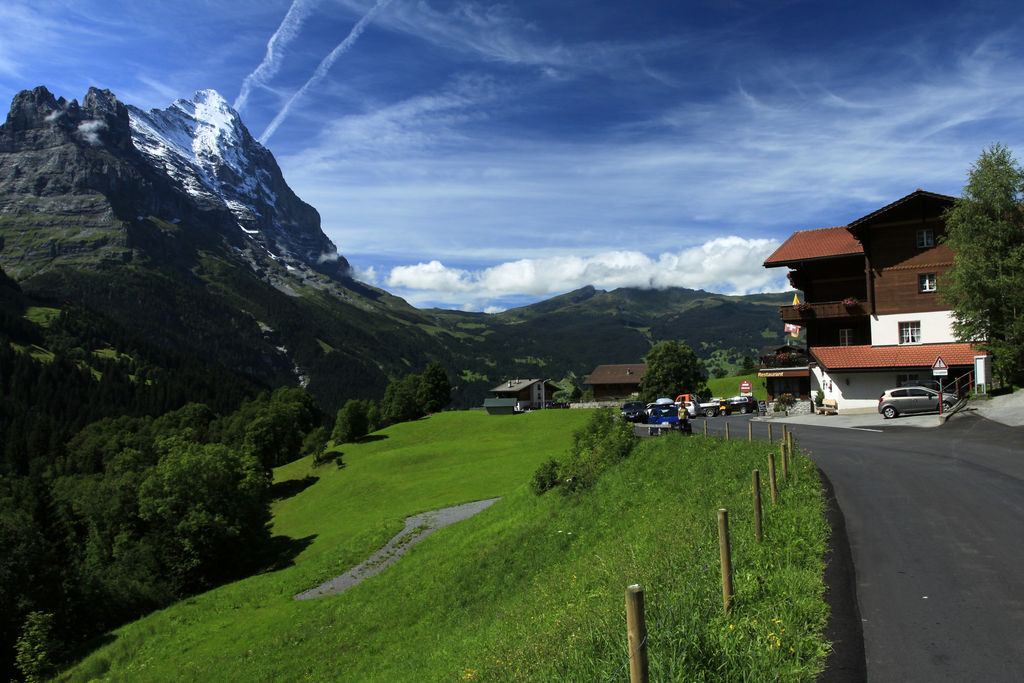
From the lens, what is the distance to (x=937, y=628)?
846cm

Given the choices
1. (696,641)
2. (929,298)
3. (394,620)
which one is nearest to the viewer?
(696,641)

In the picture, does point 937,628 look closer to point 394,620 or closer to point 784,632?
point 784,632

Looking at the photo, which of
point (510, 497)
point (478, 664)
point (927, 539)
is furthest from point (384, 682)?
point (510, 497)

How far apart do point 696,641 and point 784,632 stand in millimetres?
1334

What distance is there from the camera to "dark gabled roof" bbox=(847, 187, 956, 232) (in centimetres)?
4838

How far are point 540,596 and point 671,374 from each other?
265 ft

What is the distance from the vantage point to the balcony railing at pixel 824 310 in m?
53.1

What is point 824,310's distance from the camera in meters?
54.6

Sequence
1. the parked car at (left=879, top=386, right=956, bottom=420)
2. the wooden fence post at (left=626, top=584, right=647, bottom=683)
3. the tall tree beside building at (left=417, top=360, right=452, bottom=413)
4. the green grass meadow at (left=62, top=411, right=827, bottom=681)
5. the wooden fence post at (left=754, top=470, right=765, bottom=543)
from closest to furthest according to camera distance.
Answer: the wooden fence post at (left=626, top=584, right=647, bottom=683)
the green grass meadow at (left=62, top=411, right=827, bottom=681)
the wooden fence post at (left=754, top=470, right=765, bottom=543)
the parked car at (left=879, top=386, right=956, bottom=420)
the tall tree beside building at (left=417, top=360, right=452, bottom=413)

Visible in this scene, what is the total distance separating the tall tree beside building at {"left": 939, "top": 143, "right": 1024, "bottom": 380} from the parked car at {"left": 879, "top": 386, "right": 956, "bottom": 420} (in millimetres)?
3733

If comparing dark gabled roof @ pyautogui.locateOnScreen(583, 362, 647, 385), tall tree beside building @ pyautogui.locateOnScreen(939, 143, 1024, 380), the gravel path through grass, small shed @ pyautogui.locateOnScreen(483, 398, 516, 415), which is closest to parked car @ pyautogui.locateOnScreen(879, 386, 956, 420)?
tall tree beside building @ pyautogui.locateOnScreen(939, 143, 1024, 380)

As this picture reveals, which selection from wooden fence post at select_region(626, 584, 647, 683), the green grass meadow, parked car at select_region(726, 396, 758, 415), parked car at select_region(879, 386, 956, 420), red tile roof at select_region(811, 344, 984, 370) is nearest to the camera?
wooden fence post at select_region(626, 584, 647, 683)

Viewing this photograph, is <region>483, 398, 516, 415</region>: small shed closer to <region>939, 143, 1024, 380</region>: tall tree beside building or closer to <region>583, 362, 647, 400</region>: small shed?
<region>583, 362, 647, 400</region>: small shed

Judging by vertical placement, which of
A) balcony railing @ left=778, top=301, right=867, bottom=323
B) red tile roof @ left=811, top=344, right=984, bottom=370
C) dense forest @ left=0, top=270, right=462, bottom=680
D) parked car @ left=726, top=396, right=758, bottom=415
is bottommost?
dense forest @ left=0, top=270, right=462, bottom=680
